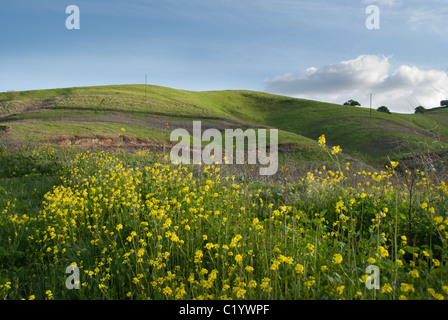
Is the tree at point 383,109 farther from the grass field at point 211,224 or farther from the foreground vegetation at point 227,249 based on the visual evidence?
the foreground vegetation at point 227,249

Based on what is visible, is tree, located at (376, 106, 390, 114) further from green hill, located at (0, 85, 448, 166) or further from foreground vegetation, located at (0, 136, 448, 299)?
foreground vegetation, located at (0, 136, 448, 299)

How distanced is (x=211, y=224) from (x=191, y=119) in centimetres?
4335

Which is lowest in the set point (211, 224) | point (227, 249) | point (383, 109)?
point (227, 249)

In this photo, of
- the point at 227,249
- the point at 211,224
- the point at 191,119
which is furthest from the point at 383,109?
the point at 227,249

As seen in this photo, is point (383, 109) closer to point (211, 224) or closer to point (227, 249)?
point (211, 224)

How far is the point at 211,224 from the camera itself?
14.2ft

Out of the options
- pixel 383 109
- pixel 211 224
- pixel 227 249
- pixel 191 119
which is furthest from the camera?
pixel 383 109

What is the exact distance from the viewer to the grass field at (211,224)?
3121 mm

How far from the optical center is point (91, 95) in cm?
5422

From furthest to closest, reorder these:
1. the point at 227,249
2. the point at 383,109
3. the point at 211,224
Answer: the point at 383,109, the point at 211,224, the point at 227,249

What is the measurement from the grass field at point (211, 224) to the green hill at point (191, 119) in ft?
2.31

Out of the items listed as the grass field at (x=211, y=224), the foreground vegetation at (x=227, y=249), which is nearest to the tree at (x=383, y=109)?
the grass field at (x=211, y=224)
